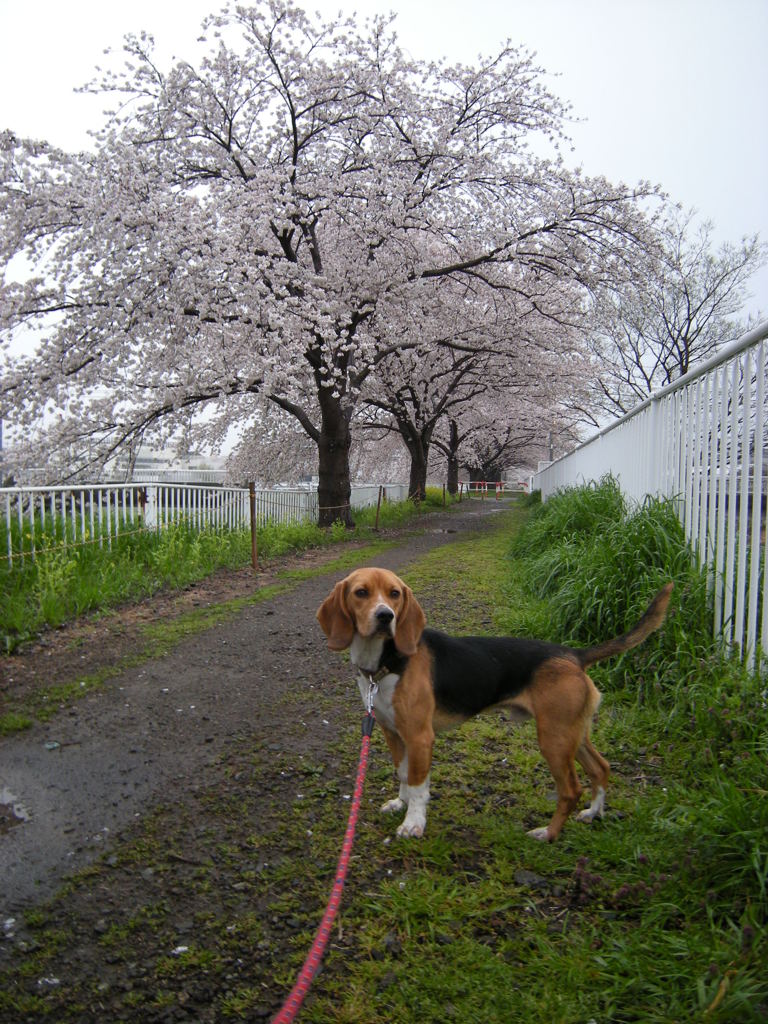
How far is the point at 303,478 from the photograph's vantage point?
23.2 meters

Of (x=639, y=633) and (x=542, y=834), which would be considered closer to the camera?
(x=542, y=834)

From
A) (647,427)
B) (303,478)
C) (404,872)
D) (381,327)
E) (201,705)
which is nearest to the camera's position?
(404,872)

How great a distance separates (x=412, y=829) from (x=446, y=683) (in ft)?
1.94

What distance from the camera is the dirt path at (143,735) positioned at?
2.72 metres

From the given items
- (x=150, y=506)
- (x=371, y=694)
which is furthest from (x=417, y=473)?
(x=371, y=694)

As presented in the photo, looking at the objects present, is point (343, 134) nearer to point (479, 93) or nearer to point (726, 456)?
point (479, 93)

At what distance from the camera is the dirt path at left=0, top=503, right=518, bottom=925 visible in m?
2.72

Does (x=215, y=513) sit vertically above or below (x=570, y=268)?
below

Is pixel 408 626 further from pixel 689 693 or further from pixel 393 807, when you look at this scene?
pixel 689 693

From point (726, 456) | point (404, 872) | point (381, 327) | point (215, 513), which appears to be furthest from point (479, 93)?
point (404, 872)

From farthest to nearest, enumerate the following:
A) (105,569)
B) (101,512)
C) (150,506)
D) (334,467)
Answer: (334,467) < (150,506) < (101,512) < (105,569)

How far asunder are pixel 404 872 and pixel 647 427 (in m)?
4.99

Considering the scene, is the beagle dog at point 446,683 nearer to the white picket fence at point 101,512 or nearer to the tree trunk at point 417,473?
the white picket fence at point 101,512

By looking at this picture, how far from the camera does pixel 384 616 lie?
2.62 m
